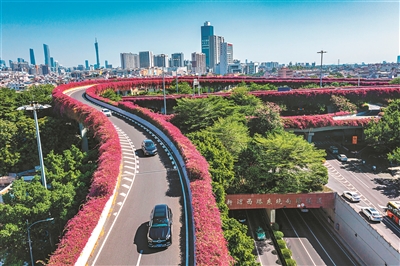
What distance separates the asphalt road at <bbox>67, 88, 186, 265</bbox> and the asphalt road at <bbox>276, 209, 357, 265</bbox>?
11.9m

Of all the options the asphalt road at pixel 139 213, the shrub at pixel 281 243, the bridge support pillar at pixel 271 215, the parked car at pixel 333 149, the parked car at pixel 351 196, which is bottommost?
the shrub at pixel 281 243

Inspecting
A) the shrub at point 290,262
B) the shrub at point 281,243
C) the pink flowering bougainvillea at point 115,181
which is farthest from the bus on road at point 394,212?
the pink flowering bougainvillea at point 115,181

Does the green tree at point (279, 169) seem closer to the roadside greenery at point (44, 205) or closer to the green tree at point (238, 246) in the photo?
the green tree at point (238, 246)

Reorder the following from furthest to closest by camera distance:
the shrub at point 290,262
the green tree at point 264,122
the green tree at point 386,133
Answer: the green tree at point 386,133 → the green tree at point 264,122 → the shrub at point 290,262

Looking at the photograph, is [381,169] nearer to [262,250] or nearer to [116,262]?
[262,250]

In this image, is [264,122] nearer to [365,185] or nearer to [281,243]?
[365,185]

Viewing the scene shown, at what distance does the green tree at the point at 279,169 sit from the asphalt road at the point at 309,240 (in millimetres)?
3515

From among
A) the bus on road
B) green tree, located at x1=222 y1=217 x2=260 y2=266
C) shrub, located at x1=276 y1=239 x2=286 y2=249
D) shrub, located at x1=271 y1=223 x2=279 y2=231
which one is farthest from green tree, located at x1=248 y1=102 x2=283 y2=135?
green tree, located at x1=222 y1=217 x2=260 y2=266

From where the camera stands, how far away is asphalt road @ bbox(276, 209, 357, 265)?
22281 mm

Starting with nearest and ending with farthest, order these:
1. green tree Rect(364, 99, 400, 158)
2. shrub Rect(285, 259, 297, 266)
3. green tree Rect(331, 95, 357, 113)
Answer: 1. shrub Rect(285, 259, 297, 266)
2. green tree Rect(364, 99, 400, 158)
3. green tree Rect(331, 95, 357, 113)

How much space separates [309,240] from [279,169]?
6.14m

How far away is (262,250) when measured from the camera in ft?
76.5

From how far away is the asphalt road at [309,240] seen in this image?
2228 cm

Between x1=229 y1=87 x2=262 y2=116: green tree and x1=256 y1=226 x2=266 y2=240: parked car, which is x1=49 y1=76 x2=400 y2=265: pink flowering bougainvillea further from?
x1=256 y1=226 x2=266 y2=240: parked car
